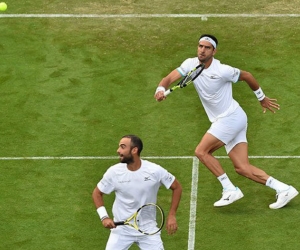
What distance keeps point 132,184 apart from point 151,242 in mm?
955

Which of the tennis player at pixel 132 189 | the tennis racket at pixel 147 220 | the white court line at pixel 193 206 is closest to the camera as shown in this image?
the tennis player at pixel 132 189

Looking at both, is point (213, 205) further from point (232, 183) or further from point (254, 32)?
point (254, 32)

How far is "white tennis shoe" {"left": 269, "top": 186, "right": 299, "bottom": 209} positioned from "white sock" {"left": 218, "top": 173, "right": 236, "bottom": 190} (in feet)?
2.64

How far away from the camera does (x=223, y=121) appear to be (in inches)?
815

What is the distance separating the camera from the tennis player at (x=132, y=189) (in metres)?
17.7

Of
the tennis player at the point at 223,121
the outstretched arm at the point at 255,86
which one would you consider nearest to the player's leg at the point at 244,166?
the tennis player at the point at 223,121

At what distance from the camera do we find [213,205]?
69.4 feet

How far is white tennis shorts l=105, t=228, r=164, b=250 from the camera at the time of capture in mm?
18078

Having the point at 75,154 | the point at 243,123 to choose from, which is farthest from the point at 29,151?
the point at 243,123

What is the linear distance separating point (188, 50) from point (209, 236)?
24.2 ft

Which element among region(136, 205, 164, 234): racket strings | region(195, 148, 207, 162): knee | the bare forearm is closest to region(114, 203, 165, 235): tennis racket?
region(136, 205, 164, 234): racket strings

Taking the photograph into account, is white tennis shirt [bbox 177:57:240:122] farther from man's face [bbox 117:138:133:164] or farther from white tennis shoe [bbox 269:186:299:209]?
man's face [bbox 117:138:133:164]

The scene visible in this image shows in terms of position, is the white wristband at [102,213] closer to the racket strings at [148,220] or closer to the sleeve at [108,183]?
the sleeve at [108,183]

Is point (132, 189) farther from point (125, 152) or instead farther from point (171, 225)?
point (171, 225)
